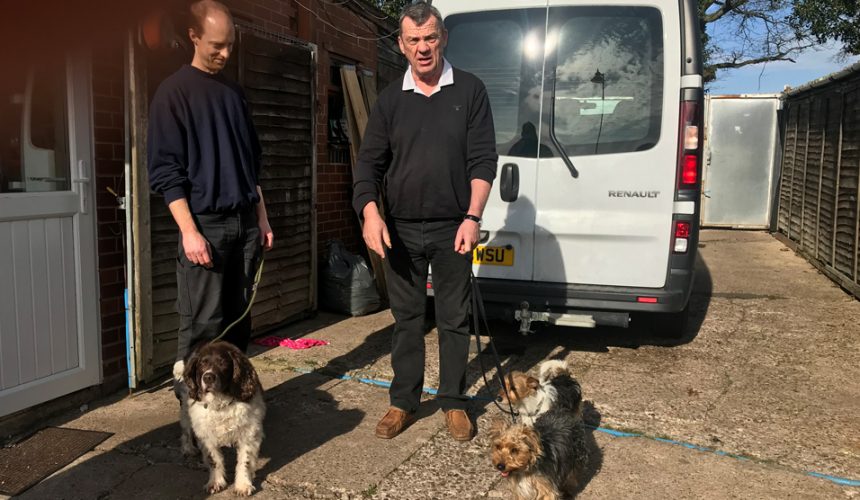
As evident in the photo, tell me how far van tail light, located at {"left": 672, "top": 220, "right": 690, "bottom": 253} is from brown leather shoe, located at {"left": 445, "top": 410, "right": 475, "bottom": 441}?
2.16 m

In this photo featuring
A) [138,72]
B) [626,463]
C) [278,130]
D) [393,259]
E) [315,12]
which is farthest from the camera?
[315,12]

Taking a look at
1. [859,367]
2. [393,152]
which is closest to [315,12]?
[393,152]

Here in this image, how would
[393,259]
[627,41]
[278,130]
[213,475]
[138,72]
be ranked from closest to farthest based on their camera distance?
[213,475]
[393,259]
[138,72]
[627,41]
[278,130]

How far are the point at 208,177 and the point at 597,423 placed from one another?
264 centimetres

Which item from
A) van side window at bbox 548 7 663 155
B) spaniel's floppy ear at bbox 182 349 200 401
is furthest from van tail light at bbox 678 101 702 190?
spaniel's floppy ear at bbox 182 349 200 401

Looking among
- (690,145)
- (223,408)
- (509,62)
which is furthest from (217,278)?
(690,145)

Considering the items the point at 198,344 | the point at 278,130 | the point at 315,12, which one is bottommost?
the point at 198,344

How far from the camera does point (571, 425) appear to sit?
129 inches

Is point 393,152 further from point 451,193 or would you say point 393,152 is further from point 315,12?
point 315,12

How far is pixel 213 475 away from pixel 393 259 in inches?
57.2

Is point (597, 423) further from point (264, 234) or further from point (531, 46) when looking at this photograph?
point (531, 46)

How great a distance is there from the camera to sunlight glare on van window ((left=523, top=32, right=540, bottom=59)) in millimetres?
5223

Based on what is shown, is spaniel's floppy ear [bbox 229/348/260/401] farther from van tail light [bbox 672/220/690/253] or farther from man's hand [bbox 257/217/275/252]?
van tail light [bbox 672/220/690/253]

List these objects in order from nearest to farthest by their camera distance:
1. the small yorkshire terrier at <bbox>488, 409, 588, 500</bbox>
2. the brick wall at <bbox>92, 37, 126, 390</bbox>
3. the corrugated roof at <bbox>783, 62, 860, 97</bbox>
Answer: the small yorkshire terrier at <bbox>488, 409, 588, 500</bbox> < the brick wall at <bbox>92, 37, 126, 390</bbox> < the corrugated roof at <bbox>783, 62, 860, 97</bbox>
